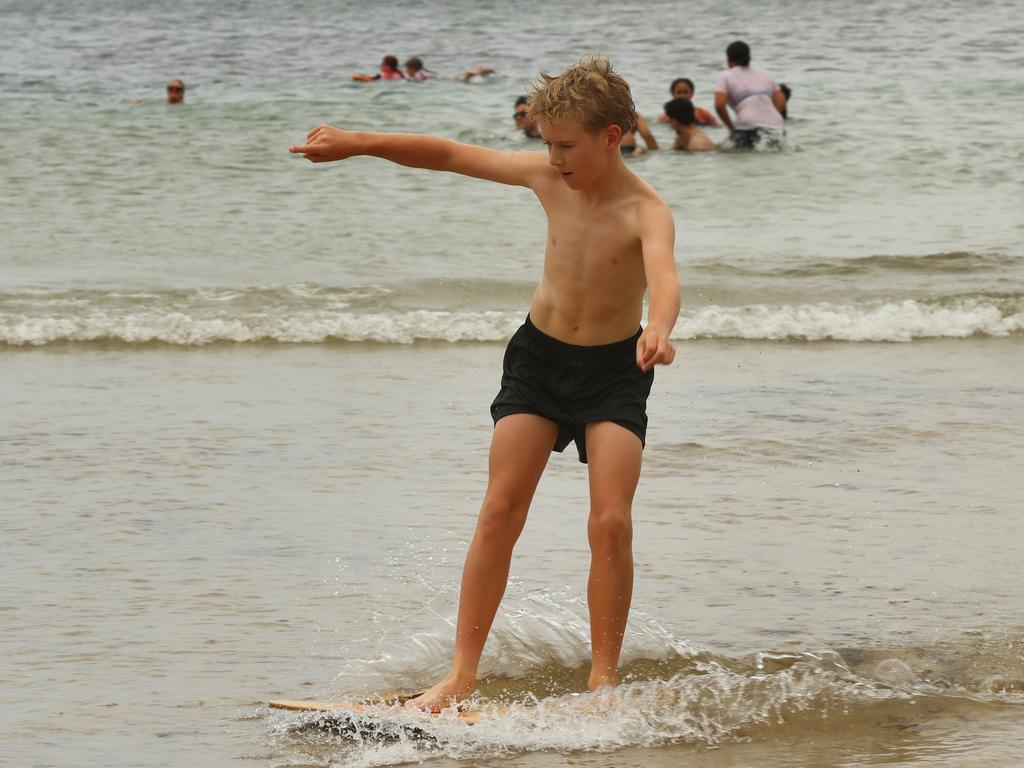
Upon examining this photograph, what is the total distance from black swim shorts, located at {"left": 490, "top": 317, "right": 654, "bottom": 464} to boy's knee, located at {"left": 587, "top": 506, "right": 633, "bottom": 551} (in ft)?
0.58

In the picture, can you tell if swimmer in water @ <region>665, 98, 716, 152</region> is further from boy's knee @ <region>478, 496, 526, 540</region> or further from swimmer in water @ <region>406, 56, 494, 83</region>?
boy's knee @ <region>478, 496, 526, 540</region>

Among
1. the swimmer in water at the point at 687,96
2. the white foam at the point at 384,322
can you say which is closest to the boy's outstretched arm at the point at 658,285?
the white foam at the point at 384,322

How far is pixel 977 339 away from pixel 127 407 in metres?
5.12

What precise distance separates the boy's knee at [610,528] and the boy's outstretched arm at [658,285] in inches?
16.8

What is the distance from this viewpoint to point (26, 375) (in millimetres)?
7633

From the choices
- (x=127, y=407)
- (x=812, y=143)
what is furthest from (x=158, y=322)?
(x=812, y=143)

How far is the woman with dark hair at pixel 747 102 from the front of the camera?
53.7 ft

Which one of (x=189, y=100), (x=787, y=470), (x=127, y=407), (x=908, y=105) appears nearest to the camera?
(x=787, y=470)

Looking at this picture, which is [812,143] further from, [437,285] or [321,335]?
[321,335]

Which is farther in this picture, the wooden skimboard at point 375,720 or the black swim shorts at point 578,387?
the black swim shorts at point 578,387

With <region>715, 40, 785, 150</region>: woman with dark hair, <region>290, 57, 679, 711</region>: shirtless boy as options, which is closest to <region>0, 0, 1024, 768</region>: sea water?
<region>290, 57, 679, 711</region>: shirtless boy

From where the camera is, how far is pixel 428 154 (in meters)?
3.71

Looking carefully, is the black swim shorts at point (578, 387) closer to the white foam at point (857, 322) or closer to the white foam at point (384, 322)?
the white foam at point (384, 322)

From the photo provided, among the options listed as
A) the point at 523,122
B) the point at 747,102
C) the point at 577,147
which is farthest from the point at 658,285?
the point at 523,122
